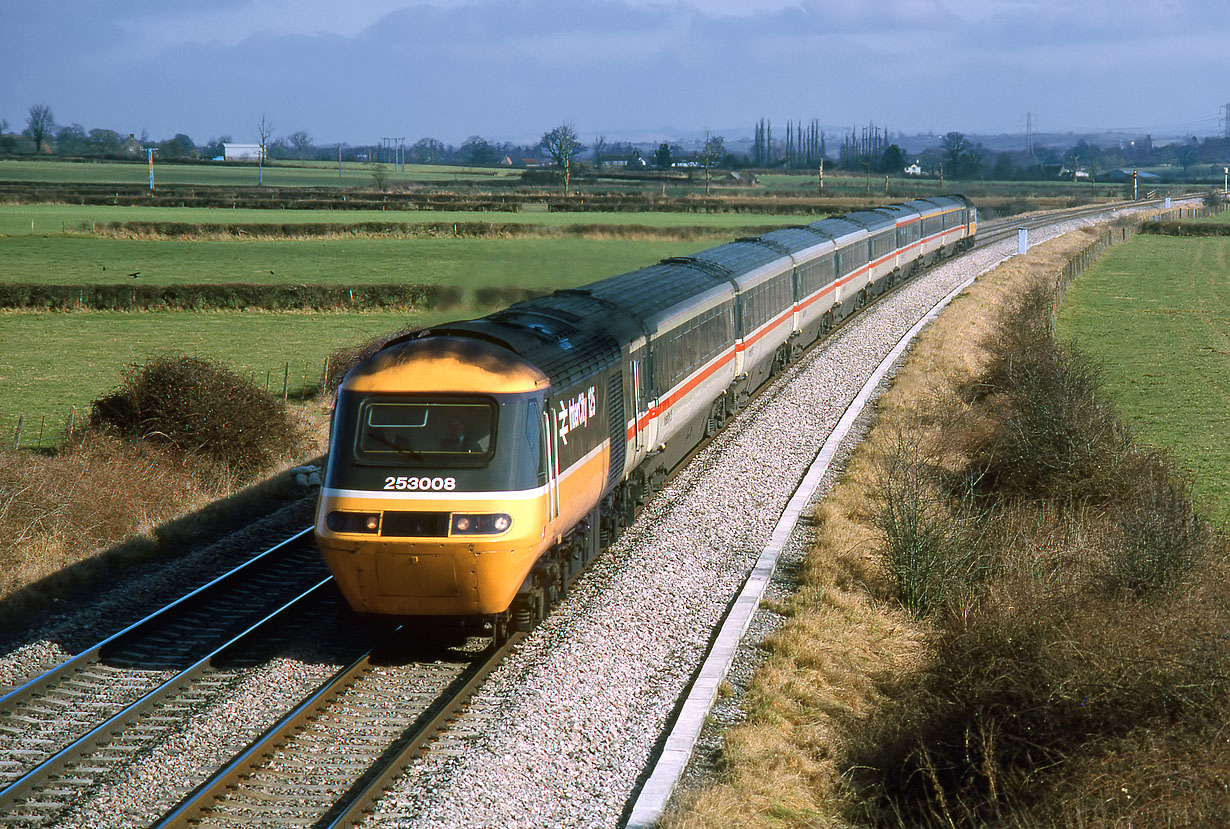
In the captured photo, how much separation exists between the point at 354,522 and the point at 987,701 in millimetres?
5583

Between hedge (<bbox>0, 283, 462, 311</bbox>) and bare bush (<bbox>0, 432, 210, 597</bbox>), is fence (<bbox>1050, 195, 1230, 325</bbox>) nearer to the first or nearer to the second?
bare bush (<bbox>0, 432, 210, 597</bbox>)

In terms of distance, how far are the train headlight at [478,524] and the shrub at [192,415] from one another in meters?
10.4

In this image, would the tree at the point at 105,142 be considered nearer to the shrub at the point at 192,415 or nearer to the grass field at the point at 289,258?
the grass field at the point at 289,258

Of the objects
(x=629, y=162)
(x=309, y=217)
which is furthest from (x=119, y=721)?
(x=629, y=162)

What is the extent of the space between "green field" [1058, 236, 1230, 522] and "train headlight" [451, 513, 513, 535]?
12564 millimetres

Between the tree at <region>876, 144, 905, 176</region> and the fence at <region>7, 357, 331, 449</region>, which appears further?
the tree at <region>876, 144, 905, 176</region>

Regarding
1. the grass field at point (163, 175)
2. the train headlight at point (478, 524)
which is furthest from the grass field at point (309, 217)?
the train headlight at point (478, 524)

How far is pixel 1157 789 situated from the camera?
7629 millimetres

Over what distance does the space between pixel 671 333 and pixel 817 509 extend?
3.31m

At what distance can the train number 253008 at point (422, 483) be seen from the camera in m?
10.6

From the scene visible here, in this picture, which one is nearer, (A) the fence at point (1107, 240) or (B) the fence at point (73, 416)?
(B) the fence at point (73, 416)

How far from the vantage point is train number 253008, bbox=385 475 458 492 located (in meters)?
10.6

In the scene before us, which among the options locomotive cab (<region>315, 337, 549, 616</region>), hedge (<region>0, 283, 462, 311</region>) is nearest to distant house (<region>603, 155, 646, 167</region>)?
hedge (<region>0, 283, 462, 311</region>)

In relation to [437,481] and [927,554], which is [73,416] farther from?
[927,554]
